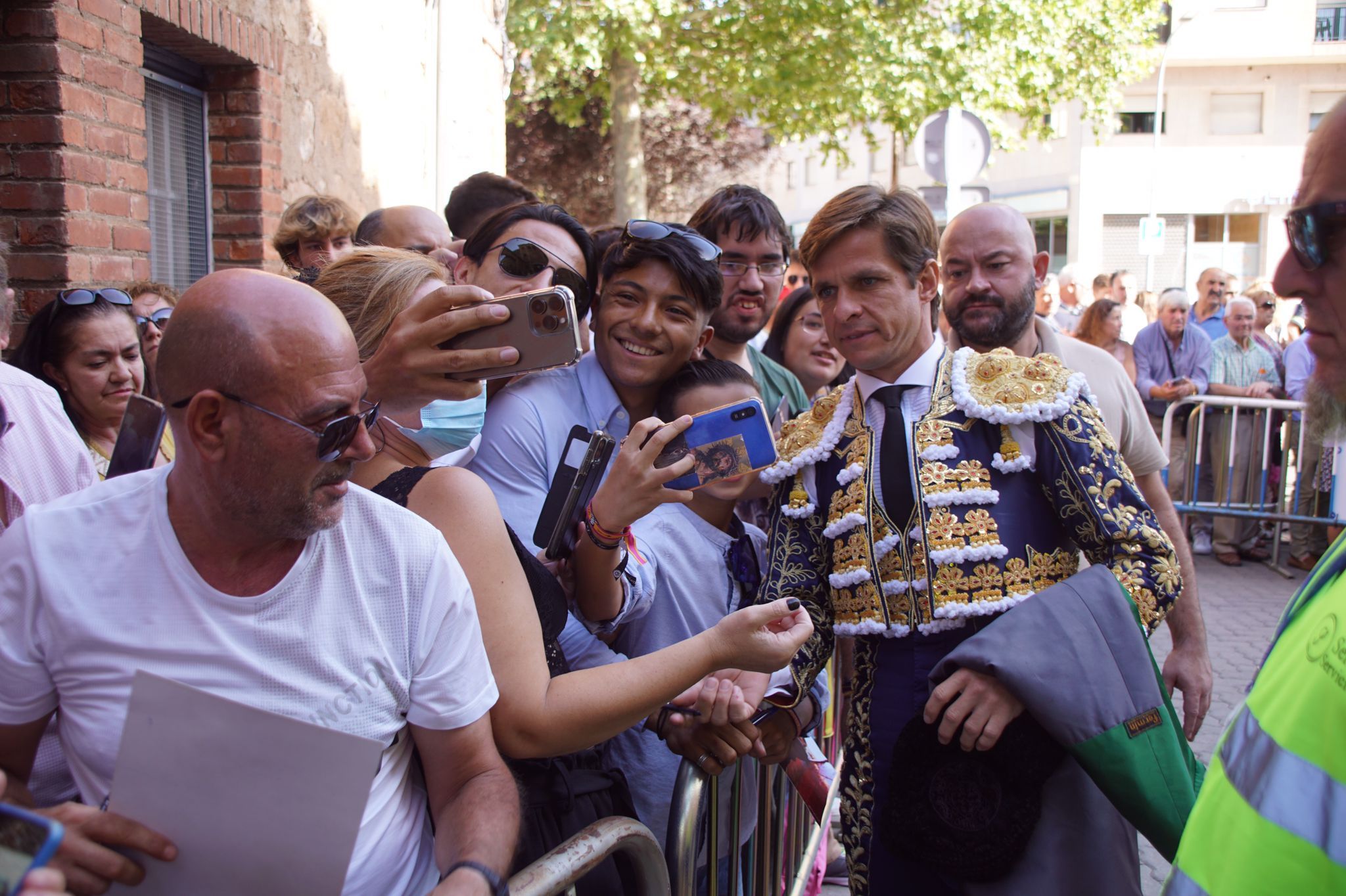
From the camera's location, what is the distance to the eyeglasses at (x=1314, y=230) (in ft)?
Result: 4.27

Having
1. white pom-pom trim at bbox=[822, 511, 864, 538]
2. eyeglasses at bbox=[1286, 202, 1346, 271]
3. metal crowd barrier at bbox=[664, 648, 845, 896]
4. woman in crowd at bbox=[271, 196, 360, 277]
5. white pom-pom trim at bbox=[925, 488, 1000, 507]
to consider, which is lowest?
metal crowd barrier at bbox=[664, 648, 845, 896]

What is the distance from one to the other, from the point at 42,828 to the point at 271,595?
72 cm

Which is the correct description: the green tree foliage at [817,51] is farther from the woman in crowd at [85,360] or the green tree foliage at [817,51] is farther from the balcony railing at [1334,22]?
the balcony railing at [1334,22]

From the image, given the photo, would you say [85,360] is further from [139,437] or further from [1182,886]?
[1182,886]

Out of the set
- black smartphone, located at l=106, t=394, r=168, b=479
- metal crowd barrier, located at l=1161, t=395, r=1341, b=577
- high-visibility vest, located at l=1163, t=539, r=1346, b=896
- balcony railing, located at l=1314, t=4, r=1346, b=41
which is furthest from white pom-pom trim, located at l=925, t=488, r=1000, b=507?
balcony railing, located at l=1314, t=4, r=1346, b=41

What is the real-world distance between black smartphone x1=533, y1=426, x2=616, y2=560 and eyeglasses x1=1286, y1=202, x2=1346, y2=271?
1.30m

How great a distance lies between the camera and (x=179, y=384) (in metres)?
1.73

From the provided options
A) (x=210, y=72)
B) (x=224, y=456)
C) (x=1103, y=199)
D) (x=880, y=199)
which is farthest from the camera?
(x=1103, y=199)

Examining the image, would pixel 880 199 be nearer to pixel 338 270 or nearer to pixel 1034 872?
pixel 338 270

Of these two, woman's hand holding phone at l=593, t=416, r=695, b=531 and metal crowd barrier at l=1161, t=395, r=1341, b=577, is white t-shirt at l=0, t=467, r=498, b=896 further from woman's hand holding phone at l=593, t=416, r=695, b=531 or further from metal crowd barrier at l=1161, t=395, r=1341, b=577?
metal crowd barrier at l=1161, t=395, r=1341, b=577

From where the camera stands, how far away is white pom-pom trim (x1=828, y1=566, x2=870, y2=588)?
8.12ft

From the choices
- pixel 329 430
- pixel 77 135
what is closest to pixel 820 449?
pixel 329 430

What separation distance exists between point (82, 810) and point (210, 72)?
5.10 meters

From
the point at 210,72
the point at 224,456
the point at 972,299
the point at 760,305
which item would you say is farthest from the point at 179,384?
the point at 210,72
